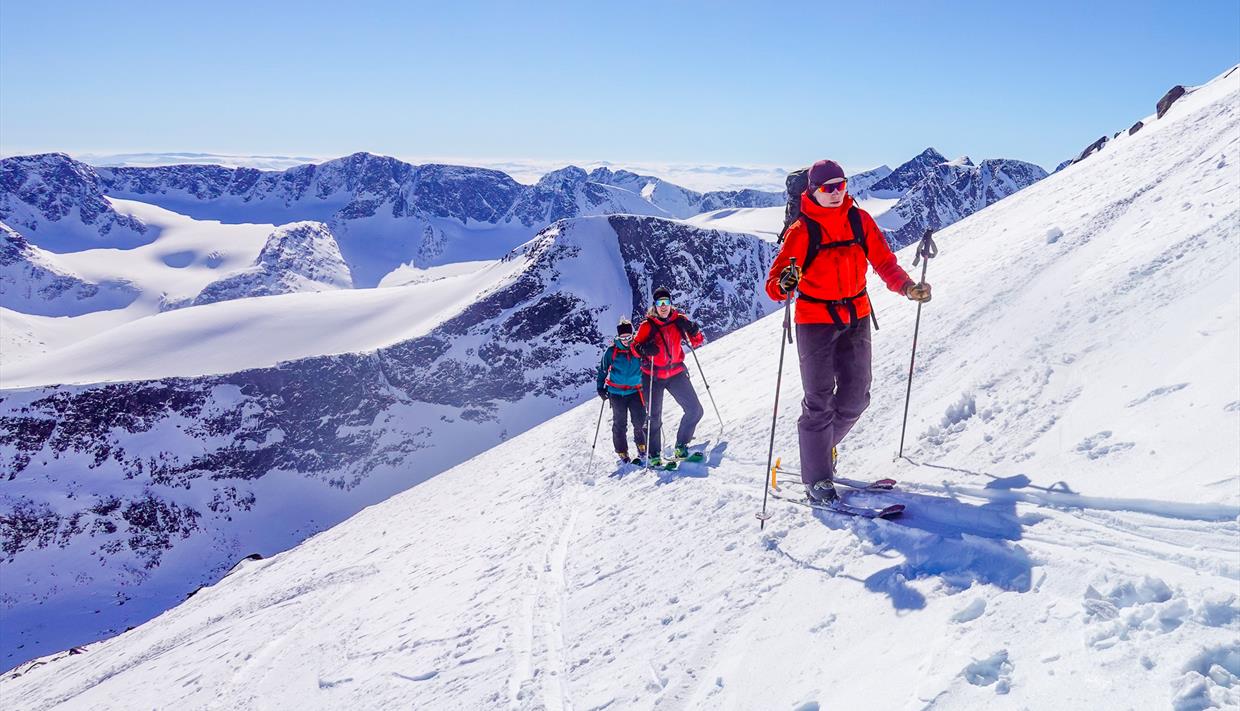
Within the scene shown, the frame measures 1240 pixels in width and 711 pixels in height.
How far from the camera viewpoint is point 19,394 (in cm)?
9475

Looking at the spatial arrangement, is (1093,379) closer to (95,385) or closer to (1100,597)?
(1100,597)

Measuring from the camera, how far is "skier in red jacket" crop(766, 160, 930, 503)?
5727 mm

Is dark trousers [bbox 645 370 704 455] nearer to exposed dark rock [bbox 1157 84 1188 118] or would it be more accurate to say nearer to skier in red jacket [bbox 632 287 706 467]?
skier in red jacket [bbox 632 287 706 467]

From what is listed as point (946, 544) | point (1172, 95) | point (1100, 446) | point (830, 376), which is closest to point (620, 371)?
point (830, 376)

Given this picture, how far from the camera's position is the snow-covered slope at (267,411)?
83.4 m

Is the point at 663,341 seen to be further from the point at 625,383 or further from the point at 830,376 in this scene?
the point at 830,376

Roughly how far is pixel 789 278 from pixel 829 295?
535 mm

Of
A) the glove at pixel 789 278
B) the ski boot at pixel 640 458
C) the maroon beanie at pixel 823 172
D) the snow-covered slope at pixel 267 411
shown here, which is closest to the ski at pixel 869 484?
the glove at pixel 789 278

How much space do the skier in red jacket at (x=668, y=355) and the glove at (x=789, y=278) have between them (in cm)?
524

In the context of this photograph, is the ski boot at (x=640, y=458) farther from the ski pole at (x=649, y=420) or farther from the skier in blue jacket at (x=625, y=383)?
the ski pole at (x=649, y=420)

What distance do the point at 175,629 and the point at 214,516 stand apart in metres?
91.7

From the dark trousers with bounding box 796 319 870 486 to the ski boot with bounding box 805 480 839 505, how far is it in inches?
2.8

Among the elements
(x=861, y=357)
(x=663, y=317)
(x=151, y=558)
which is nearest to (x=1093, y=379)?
(x=861, y=357)

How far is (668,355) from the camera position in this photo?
36.6ft
